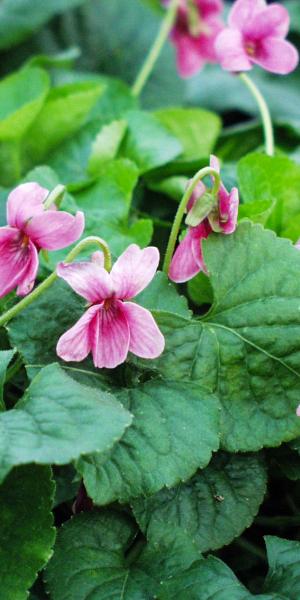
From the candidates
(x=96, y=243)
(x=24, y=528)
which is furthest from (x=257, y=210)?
(x=24, y=528)

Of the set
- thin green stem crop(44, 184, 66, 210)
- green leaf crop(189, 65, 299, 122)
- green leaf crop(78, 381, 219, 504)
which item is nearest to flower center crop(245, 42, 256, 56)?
thin green stem crop(44, 184, 66, 210)

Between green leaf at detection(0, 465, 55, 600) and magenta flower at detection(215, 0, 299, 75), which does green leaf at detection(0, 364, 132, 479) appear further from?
magenta flower at detection(215, 0, 299, 75)

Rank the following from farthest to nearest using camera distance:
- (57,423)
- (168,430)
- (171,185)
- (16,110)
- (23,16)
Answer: (23,16) < (16,110) < (171,185) < (168,430) < (57,423)

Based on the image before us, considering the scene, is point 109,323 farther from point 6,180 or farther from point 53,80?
point 53,80

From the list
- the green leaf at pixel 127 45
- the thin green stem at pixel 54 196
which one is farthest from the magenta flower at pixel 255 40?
the green leaf at pixel 127 45

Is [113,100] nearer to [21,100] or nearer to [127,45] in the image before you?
[21,100]

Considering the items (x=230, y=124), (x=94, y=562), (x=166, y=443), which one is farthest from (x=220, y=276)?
(x=230, y=124)
